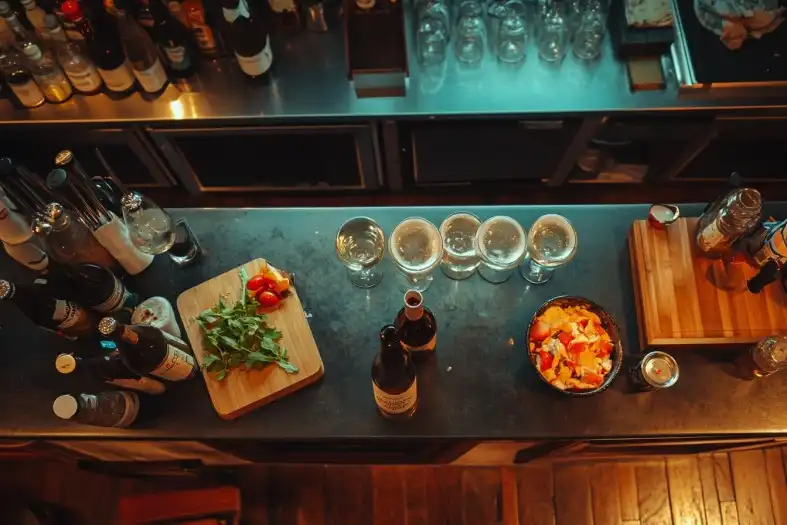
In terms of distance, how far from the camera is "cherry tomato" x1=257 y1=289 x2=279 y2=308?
4.33ft

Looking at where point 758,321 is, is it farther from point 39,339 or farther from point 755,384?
point 39,339

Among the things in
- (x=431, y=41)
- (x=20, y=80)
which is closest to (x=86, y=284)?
(x=20, y=80)

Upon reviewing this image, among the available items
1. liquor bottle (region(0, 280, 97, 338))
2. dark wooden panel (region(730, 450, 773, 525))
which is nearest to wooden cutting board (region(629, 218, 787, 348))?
dark wooden panel (region(730, 450, 773, 525))

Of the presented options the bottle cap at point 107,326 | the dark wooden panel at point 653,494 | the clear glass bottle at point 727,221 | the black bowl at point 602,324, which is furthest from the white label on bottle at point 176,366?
the dark wooden panel at point 653,494

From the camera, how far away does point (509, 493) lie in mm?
2014

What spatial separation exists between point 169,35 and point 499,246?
115 cm

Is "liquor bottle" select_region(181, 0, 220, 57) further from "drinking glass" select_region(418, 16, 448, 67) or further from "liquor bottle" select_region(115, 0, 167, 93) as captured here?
"drinking glass" select_region(418, 16, 448, 67)

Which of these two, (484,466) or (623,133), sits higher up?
(623,133)

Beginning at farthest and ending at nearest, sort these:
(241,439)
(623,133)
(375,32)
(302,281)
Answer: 1. (623,133)
2. (375,32)
3. (302,281)
4. (241,439)

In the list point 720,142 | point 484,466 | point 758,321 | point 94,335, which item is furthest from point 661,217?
point 94,335

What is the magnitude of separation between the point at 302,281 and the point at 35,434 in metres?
0.62

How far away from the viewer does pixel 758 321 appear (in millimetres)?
1313

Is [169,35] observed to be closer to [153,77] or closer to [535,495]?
[153,77]

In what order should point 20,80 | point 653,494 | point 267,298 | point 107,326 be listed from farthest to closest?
point 653,494 → point 20,80 → point 267,298 → point 107,326
